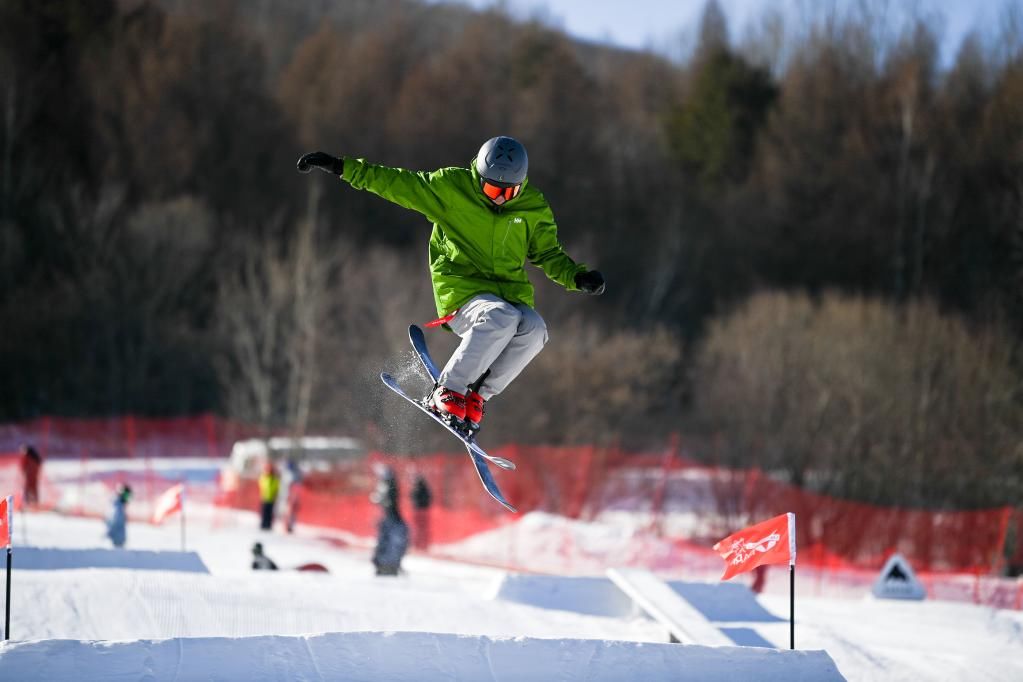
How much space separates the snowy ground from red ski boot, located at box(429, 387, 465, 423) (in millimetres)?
1607

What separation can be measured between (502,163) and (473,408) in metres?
1.89

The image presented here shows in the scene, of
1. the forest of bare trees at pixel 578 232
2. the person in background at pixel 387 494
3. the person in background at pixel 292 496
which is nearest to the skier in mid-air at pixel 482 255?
the person in background at pixel 387 494

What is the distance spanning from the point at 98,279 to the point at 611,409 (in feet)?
62.8

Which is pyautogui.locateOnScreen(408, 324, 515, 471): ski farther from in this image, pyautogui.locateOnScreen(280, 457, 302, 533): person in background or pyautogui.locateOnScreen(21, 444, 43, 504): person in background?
pyautogui.locateOnScreen(21, 444, 43, 504): person in background

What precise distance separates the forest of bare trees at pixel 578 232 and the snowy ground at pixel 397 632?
1114 centimetres

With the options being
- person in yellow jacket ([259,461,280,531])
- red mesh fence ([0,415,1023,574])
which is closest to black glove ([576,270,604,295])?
red mesh fence ([0,415,1023,574])

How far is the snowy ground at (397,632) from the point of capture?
7141 millimetres

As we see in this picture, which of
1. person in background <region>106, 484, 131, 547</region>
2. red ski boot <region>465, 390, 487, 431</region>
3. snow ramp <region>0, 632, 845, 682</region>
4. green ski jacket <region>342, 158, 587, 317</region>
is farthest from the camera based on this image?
person in background <region>106, 484, 131, 547</region>

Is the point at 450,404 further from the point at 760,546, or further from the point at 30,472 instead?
the point at 30,472

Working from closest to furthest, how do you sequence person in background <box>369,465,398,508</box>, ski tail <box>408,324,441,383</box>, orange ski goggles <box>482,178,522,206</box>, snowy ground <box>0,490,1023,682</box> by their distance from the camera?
snowy ground <box>0,490,1023,682</box>, orange ski goggles <box>482,178,522,206</box>, ski tail <box>408,324,441,383</box>, person in background <box>369,465,398,508</box>

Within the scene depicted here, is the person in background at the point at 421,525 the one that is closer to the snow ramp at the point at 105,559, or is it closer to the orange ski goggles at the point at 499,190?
the snow ramp at the point at 105,559

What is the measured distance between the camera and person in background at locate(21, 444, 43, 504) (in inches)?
807

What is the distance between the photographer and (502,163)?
7926 millimetres

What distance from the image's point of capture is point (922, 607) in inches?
555
